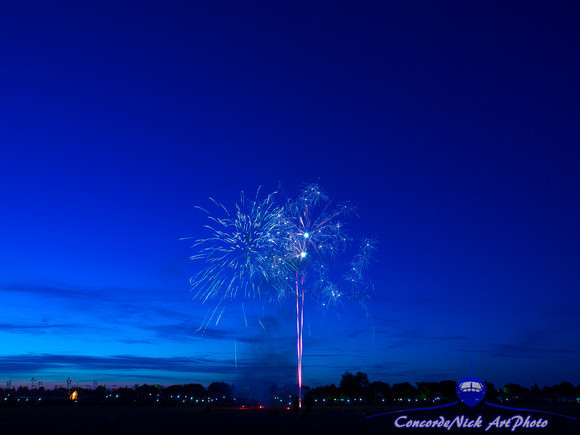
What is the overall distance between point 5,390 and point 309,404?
168 meters

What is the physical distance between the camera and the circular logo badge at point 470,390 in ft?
171

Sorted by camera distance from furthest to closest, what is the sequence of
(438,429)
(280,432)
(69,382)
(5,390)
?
(5,390)
(69,382)
(438,429)
(280,432)

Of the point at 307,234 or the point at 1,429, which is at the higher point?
the point at 307,234

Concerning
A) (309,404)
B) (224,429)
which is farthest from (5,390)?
(224,429)

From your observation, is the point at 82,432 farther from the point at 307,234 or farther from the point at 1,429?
the point at 307,234

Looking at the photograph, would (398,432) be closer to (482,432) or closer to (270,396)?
(482,432)

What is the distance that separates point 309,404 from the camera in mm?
60781

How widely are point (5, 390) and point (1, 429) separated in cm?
17034

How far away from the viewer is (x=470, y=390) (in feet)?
173

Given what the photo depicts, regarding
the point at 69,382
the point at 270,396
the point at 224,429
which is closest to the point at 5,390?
the point at 69,382

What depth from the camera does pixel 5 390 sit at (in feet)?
605

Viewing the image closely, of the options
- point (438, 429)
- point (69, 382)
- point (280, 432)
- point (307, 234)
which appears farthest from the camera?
point (69, 382)

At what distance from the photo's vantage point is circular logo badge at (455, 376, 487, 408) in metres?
52.1

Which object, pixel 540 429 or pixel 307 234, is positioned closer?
pixel 307 234
